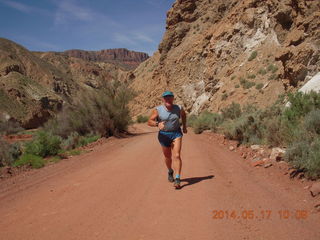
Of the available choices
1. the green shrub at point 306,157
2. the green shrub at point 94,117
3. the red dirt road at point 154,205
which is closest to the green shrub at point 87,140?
the green shrub at point 94,117

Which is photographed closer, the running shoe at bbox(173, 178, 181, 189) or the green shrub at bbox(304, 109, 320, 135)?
the running shoe at bbox(173, 178, 181, 189)

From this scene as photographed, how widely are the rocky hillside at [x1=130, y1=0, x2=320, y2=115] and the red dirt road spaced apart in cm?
835

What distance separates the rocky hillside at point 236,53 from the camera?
13.2 metres

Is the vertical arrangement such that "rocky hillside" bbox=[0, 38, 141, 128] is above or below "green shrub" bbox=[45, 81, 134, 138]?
above

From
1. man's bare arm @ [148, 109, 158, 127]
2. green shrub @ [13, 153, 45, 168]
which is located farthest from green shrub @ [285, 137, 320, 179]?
green shrub @ [13, 153, 45, 168]

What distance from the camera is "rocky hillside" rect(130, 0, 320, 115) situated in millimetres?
13171

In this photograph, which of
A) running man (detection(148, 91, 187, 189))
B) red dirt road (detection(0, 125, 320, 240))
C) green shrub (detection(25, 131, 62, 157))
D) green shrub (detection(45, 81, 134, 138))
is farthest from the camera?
green shrub (detection(45, 81, 134, 138))

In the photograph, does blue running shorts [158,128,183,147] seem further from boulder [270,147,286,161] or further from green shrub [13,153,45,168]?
green shrub [13,153,45,168]

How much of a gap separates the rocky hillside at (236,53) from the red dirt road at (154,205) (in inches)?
329

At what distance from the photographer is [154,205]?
4602mm

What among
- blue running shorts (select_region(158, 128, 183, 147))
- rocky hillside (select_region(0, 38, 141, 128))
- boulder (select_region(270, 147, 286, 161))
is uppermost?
rocky hillside (select_region(0, 38, 141, 128))

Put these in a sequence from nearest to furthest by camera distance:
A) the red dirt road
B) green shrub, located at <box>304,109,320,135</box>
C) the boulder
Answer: the red dirt road → green shrub, located at <box>304,109,320,135</box> → the boulder

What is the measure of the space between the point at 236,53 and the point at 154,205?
75.8 feet

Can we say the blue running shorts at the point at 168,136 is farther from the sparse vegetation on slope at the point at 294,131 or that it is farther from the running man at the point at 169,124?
the sparse vegetation on slope at the point at 294,131
